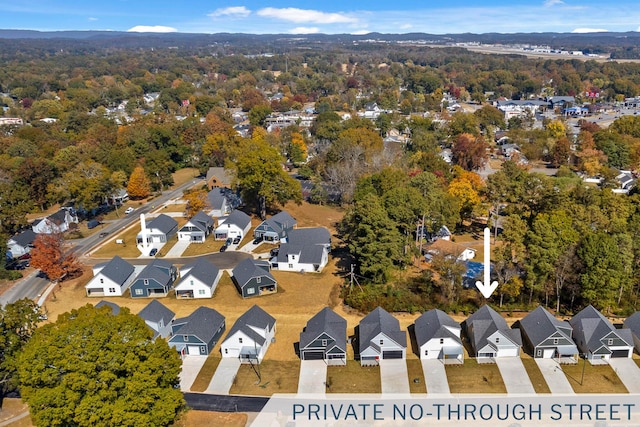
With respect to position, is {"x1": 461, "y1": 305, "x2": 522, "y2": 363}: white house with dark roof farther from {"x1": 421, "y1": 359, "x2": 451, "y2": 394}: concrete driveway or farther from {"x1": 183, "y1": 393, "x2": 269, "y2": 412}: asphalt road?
{"x1": 183, "y1": 393, "x2": 269, "y2": 412}: asphalt road

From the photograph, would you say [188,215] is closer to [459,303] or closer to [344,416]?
[459,303]

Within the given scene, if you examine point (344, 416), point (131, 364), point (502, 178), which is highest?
point (502, 178)

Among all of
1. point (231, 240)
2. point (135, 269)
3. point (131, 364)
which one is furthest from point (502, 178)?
point (131, 364)

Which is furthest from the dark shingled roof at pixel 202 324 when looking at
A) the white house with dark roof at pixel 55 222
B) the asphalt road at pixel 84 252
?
Result: the white house with dark roof at pixel 55 222

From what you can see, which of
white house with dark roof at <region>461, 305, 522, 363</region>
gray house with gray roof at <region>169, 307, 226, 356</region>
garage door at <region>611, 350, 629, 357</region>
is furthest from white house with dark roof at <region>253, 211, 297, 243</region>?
garage door at <region>611, 350, 629, 357</region>

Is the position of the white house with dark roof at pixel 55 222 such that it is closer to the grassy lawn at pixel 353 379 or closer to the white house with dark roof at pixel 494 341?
the grassy lawn at pixel 353 379
